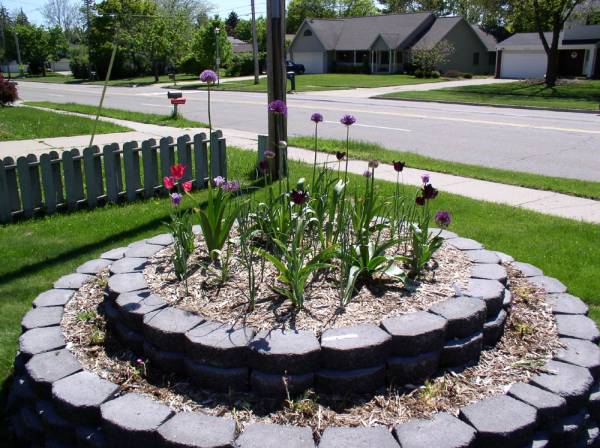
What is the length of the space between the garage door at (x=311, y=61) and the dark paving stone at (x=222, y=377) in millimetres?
55765

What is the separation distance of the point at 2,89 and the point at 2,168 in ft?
53.9

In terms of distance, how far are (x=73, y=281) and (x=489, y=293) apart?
293cm

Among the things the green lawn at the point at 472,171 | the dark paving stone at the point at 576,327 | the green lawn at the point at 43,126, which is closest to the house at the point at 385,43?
the green lawn at the point at 43,126

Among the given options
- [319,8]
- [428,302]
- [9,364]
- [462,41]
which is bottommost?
[9,364]

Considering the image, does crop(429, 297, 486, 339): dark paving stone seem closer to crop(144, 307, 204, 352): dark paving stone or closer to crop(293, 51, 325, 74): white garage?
crop(144, 307, 204, 352): dark paving stone

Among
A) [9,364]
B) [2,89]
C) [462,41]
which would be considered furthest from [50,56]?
[9,364]

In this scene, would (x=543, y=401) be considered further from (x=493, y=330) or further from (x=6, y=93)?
(x=6, y=93)

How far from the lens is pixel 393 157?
10375 mm

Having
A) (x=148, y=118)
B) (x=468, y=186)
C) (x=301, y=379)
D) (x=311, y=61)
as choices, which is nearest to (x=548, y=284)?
(x=301, y=379)

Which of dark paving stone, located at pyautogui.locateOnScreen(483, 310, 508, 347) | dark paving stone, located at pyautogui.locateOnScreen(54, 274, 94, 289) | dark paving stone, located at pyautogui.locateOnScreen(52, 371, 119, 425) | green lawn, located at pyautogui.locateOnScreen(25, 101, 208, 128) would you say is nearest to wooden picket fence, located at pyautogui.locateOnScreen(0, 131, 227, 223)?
dark paving stone, located at pyautogui.locateOnScreen(54, 274, 94, 289)

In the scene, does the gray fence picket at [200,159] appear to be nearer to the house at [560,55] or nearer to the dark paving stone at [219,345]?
the dark paving stone at [219,345]

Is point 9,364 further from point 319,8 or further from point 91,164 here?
point 319,8

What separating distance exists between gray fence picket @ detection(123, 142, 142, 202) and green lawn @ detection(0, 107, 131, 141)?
6.46 metres

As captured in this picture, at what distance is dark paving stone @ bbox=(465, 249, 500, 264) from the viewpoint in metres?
4.21
